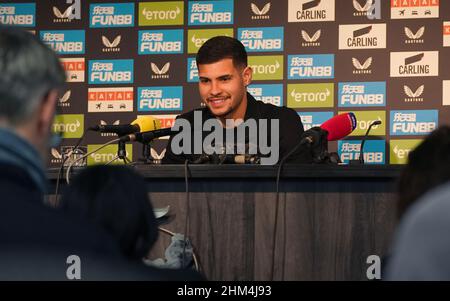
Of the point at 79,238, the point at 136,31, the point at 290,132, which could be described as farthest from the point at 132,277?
the point at 136,31

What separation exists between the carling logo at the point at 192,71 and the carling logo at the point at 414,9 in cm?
132

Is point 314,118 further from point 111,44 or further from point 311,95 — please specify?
point 111,44

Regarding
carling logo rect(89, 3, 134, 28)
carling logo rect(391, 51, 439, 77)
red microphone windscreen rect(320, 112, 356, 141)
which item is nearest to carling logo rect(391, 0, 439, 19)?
carling logo rect(391, 51, 439, 77)

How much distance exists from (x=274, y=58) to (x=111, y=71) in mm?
1099

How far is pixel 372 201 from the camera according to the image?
3244 millimetres

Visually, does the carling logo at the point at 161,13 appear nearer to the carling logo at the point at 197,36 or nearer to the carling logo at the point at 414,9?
the carling logo at the point at 197,36

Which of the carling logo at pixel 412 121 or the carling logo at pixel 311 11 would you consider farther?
the carling logo at pixel 311 11

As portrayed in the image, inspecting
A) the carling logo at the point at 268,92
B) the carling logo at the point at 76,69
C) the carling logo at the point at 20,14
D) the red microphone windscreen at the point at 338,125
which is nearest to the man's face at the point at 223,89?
the red microphone windscreen at the point at 338,125

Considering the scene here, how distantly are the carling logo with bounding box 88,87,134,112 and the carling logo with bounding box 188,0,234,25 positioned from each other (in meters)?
0.64

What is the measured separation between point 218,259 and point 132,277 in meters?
2.04

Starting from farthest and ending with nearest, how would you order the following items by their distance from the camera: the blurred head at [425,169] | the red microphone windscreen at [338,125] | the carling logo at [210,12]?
the carling logo at [210,12], the red microphone windscreen at [338,125], the blurred head at [425,169]

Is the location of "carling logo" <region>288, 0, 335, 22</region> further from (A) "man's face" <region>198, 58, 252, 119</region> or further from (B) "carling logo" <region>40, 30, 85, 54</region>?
(B) "carling logo" <region>40, 30, 85, 54</region>

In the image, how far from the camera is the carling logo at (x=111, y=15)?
5863 mm

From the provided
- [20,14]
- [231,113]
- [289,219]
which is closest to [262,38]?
[231,113]
